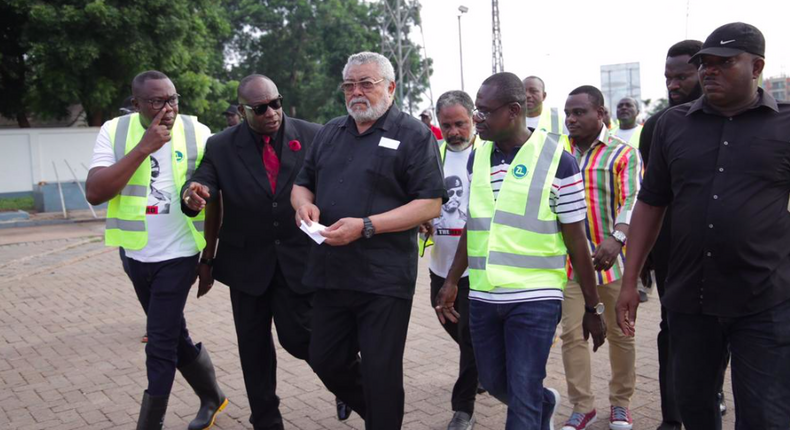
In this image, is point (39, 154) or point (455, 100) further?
point (39, 154)

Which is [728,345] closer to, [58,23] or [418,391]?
[418,391]

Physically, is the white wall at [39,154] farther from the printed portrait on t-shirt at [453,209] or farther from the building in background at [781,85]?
the building in background at [781,85]

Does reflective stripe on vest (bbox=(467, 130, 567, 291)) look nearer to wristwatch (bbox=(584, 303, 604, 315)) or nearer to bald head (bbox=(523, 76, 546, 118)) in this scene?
wristwatch (bbox=(584, 303, 604, 315))

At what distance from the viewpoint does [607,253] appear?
4336 millimetres

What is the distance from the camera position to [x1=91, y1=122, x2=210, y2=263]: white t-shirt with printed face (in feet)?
14.6

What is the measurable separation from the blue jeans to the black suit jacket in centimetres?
123

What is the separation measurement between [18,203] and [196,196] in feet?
66.6

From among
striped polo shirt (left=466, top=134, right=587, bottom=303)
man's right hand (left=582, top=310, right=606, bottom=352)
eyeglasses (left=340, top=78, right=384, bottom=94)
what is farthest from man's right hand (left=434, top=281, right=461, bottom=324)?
eyeglasses (left=340, top=78, right=384, bottom=94)

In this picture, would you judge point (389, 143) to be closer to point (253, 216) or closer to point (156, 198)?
point (253, 216)

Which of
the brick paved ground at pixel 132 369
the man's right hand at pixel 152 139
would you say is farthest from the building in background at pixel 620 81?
the man's right hand at pixel 152 139

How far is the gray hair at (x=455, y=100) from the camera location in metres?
4.87

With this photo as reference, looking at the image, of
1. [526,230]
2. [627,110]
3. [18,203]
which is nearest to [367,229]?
[526,230]

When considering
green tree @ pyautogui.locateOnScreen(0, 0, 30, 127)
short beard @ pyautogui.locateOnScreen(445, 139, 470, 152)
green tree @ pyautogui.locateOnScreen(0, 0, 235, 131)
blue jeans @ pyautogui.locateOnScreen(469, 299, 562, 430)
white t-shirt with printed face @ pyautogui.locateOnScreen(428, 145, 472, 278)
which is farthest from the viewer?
green tree @ pyautogui.locateOnScreen(0, 0, 30, 127)

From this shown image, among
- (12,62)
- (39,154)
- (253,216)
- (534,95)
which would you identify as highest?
(12,62)
